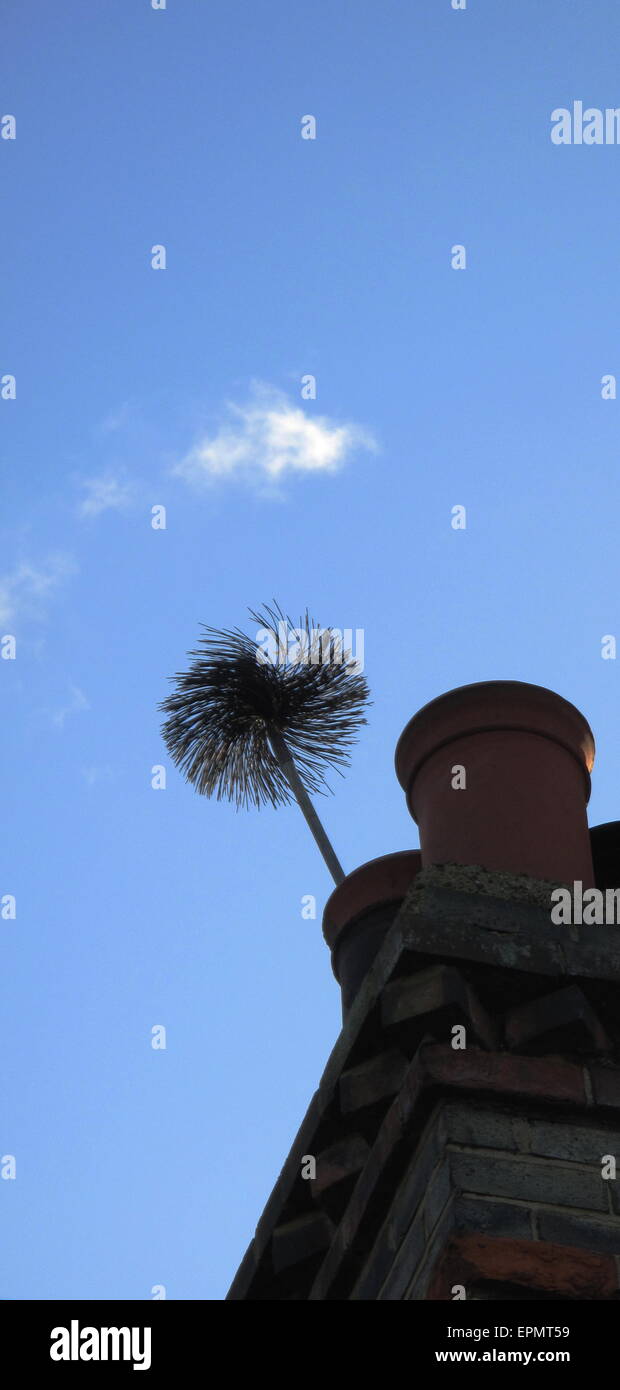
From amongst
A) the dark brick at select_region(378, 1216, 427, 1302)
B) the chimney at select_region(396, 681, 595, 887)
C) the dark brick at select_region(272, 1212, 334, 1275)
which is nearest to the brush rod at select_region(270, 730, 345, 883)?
the chimney at select_region(396, 681, 595, 887)

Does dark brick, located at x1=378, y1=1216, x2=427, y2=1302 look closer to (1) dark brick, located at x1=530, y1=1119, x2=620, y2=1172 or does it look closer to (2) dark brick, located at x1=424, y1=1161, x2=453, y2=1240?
(2) dark brick, located at x1=424, y1=1161, x2=453, y2=1240

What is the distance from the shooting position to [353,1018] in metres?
4.77

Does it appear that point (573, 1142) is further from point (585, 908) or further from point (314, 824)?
point (314, 824)

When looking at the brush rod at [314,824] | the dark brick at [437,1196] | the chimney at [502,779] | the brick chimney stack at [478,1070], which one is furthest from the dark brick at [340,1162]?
the brush rod at [314,824]

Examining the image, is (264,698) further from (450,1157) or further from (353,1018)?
(450,1157)

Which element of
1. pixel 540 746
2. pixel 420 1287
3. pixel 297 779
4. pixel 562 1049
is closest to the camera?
pixel 420 1287

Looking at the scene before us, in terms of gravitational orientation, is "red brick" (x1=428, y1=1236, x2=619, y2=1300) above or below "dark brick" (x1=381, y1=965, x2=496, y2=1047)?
below

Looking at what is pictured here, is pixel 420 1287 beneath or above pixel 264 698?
beneath
